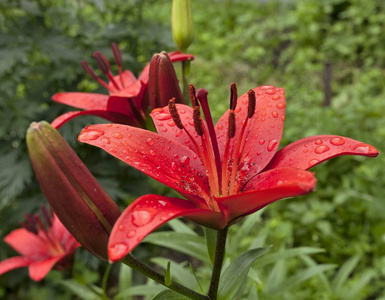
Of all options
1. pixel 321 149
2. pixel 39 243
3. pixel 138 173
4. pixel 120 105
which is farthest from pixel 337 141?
pixel 138 173

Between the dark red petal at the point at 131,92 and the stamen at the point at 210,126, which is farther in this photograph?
the dark red petal at the point at 131,92

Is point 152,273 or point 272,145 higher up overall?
point 272,145

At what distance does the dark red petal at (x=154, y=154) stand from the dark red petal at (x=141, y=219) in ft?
0.15

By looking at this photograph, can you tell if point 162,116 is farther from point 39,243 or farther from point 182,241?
point 39,243

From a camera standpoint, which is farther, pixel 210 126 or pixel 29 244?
pixel 29 244

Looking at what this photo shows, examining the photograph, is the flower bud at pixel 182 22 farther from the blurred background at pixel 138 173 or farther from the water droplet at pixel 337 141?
the blurred background at pixel 138 173

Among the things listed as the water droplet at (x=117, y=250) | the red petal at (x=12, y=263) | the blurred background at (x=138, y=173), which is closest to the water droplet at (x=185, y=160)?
the water droplet at (x=117, y=250)

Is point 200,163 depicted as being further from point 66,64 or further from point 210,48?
point 210,48

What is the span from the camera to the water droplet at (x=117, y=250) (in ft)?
1.34

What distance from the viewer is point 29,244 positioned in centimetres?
117

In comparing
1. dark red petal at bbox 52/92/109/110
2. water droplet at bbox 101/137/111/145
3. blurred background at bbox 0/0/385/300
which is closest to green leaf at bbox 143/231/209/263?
blurred background at bbox 0/0/385/300

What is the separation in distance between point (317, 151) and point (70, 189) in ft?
0.97

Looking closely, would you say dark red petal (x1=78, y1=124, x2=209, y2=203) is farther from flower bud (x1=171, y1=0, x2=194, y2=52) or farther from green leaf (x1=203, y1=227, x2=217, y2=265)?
flower bud (x1=171, y1=0, x2=194, y2=52)

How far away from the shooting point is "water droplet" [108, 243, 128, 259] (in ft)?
1.34
